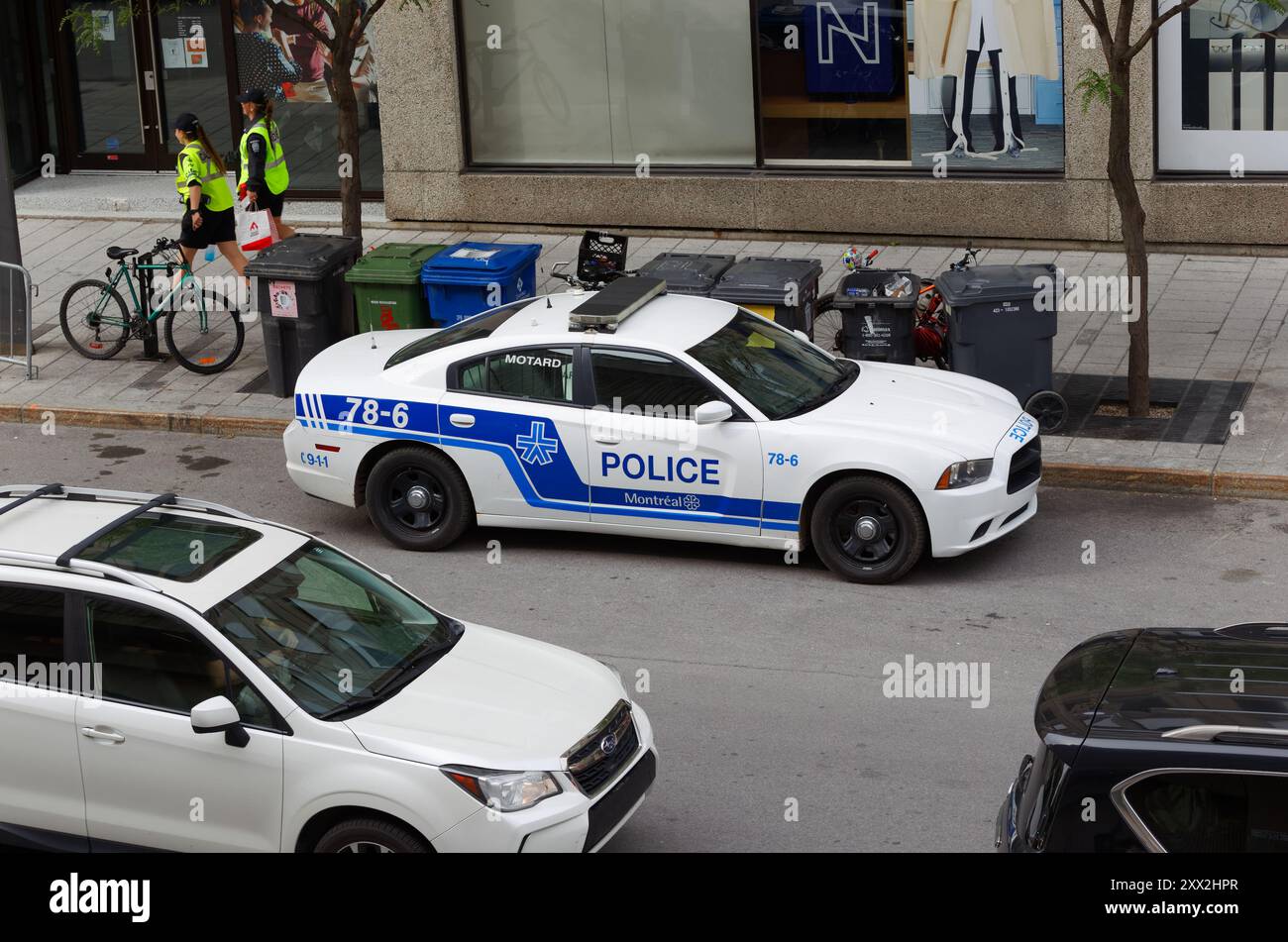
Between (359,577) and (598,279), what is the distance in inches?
260

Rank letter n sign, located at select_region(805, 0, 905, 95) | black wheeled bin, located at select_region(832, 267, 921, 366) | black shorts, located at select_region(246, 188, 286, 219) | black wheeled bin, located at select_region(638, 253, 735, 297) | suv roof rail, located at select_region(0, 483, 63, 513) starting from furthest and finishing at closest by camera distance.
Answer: letter n sign, located at select_region(805, 0, 905, 95), black shorts, located at select_region(246, 188, 286, 219), black wheeled bin, located at select_region(638, 253, 735, 297), black wheeled bin, located at select_region(832, 267, 921, 366), suv roof rail, located at select_region(0, 483, 63, 513)

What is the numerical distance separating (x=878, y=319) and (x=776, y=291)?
30.0 inches

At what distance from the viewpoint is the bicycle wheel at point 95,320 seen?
14.8 m

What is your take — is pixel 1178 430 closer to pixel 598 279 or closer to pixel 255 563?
pixel 598 279

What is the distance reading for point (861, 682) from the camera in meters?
8.85

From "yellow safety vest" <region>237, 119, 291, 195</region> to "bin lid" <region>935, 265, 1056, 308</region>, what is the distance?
6.82 m

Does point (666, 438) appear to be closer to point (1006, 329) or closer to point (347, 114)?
point (1006, 329)

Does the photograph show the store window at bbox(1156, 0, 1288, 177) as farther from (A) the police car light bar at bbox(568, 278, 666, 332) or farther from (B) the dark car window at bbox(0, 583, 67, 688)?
(B) the dark car window at bbox(0, 583, 67, 688)

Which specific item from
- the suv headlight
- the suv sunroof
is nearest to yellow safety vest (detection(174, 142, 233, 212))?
the suv sunroof

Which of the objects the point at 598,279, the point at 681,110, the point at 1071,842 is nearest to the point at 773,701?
the point at 1071,842

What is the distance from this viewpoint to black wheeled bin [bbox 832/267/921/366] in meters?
12.2

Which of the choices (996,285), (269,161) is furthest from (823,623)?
(269,161)

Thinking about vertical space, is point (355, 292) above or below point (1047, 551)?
above

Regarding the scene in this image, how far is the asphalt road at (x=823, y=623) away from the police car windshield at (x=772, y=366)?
1.05 meters
